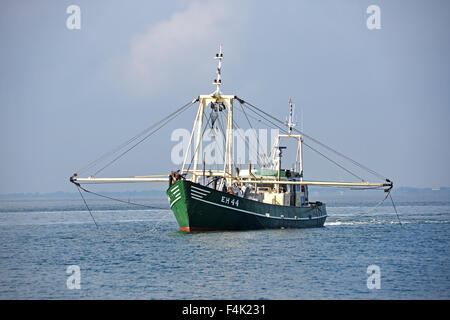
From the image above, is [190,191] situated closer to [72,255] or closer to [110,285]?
[72,255]

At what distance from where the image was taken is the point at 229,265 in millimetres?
35500

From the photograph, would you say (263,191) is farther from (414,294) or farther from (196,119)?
(414,294)

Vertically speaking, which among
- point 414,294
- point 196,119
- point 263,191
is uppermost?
point 196,119

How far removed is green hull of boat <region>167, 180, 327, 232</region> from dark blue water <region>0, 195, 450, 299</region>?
914 millimetres

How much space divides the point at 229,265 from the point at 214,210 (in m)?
12.7

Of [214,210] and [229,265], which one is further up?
[214,210]

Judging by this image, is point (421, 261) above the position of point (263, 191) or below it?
below

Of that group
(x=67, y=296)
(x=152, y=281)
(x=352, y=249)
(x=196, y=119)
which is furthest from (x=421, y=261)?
(x=196, y=119)

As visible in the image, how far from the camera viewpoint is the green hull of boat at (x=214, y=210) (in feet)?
154

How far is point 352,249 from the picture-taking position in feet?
142

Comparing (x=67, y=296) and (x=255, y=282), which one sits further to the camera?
(x=255, y=282)
